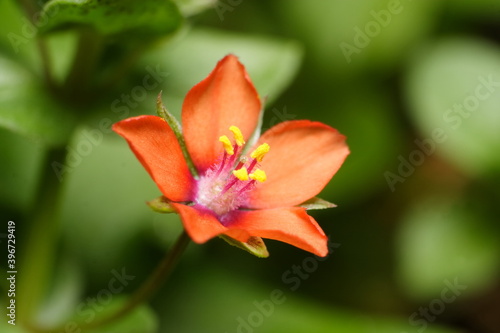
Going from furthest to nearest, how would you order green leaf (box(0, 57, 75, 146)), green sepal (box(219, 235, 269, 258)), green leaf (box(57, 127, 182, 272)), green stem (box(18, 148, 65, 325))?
green leaf (box(57, 127, 182, 272)) < green stem (box(18, 148, 65, 325)) < green leaf (box(0, 57, 75, 146)) < green sepal (box(219, 235, 269, 258))

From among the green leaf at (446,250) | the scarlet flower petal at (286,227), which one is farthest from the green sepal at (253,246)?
the green leaf at (446,250)

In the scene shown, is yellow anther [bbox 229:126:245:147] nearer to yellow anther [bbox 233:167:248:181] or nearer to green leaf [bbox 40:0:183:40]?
yellow anther [bbox 233:167:248:181]

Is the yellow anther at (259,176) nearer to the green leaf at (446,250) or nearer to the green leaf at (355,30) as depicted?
the green leaf at (446,250)

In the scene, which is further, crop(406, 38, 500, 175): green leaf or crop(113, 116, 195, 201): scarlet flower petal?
crop(406, 38, 500, 175): green leaf

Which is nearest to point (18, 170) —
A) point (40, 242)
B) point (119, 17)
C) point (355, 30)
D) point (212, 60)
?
point (40, 242)

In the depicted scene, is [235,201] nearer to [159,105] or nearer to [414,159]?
[159,105]

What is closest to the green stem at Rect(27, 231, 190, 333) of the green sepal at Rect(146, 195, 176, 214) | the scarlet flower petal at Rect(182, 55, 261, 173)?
the green sepal at Rect(146, 195, 176, 214)

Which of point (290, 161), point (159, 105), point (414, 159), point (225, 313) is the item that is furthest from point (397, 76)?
point (159, 105)

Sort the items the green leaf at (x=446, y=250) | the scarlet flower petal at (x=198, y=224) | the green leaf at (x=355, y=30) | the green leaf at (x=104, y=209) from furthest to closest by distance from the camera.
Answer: the green leaf at (x=355, y=30)
the green leaf at (x=446, y=250)
the green leaf at (x=104, y=209)
the scarlet flower petal at (x=198, y=224)
